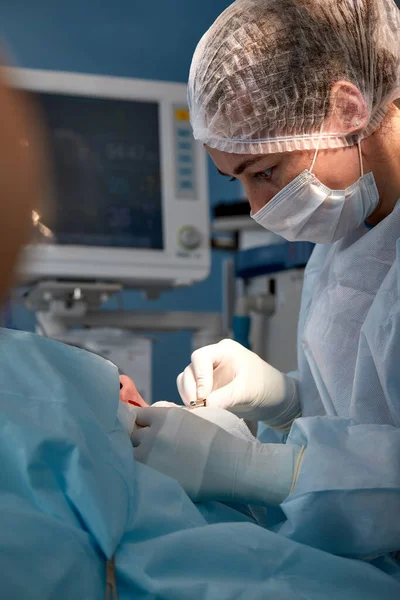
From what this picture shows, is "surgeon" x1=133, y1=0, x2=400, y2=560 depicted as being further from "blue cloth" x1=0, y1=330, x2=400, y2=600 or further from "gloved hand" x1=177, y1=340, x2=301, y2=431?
"blue cloth" x1=0, y1=330, x2=400, y2=600

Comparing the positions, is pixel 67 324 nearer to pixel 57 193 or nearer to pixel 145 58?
pixel 57 193

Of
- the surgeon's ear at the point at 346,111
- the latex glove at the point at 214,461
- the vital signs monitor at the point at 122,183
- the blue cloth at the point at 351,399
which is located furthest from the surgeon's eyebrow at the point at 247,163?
the vital signs monitor at the point at 122,183

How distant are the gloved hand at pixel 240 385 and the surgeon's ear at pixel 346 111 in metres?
0.51

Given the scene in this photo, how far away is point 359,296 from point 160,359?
85.7 inches

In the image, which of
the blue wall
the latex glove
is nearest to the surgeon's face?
the latex glove

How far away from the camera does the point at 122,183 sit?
2.43 m

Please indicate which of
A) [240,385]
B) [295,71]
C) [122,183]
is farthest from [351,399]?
[122,183]

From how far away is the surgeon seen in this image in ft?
3.65

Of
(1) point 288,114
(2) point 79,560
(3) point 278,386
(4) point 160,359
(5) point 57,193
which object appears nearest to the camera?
(2) point 79,560

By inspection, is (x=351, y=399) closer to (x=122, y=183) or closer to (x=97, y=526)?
(x=97, y=526)

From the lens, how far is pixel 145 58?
360 cm

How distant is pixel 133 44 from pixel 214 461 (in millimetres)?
2988

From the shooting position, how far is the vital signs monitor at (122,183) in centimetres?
236

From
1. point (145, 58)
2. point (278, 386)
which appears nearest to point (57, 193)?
point (278, 386)
